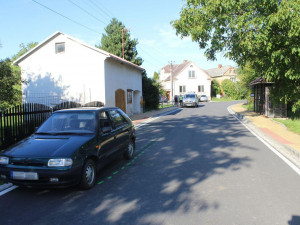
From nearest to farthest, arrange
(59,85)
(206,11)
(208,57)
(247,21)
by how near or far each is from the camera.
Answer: (247,21) → (206,11) → (208,57) → (59,85)

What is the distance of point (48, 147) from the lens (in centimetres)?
491

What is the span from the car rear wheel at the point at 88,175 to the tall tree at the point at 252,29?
28.3 ft

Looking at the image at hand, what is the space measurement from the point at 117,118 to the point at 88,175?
225 cm

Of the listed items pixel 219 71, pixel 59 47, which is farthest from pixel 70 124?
pixel 219 71

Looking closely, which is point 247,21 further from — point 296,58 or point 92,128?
point 92,128

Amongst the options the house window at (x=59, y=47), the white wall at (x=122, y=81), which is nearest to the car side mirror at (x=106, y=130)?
the white wall at (x=122, y=81)

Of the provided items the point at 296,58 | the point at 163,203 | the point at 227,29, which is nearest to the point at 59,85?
the point at 227,29

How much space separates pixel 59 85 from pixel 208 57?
10777mm

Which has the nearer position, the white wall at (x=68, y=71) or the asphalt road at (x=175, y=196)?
the asphalt road at (x=175, y=196)

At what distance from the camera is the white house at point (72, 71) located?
715 inches

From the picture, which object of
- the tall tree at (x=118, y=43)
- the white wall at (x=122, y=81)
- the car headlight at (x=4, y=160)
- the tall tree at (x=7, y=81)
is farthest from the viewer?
the tall tree at (x=118, y=43)

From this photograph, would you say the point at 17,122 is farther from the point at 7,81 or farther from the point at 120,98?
the point at 120,98

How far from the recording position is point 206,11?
12.2m

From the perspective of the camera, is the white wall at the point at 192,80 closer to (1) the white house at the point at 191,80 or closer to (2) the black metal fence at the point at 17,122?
(1) the white house at the point at 191,80
